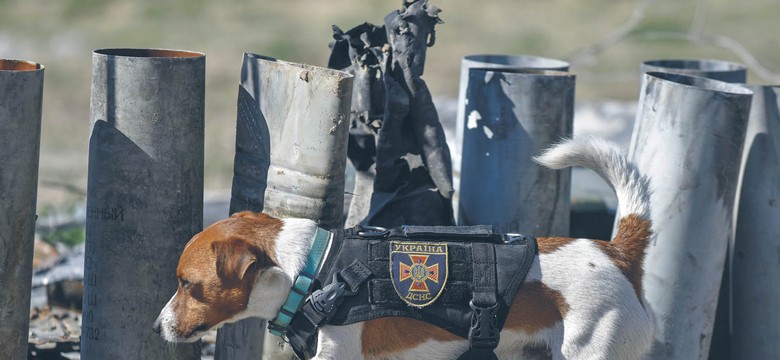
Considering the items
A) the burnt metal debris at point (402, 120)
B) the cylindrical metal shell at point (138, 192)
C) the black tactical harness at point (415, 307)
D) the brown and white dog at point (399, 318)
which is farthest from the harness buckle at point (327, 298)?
the burnt metal debris at point (402, 120)

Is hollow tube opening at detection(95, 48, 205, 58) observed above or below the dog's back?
above

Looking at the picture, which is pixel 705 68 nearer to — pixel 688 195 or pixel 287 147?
pixel 688 195

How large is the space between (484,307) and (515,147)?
203 centimetres

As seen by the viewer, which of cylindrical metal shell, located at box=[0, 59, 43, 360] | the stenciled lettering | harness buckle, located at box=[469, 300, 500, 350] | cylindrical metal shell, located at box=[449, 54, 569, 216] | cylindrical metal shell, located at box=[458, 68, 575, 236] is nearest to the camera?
harness buckle, located at box=[469, 300, 500, 350]

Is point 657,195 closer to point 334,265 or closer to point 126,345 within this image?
point 334,265

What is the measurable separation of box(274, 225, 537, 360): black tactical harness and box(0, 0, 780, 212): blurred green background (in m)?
10.9

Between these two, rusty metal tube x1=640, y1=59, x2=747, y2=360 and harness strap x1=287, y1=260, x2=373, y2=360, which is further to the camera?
rusty metal tube x1=640, y1=59, x2=747, y2=360

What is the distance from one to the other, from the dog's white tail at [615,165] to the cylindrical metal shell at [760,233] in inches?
56.8

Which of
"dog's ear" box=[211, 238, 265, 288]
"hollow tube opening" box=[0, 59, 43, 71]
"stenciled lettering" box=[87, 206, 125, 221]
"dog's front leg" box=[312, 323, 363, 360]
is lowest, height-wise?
"dog's front leg" box=[312, 323, 363, 360]

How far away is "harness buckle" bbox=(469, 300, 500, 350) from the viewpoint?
4.27 m

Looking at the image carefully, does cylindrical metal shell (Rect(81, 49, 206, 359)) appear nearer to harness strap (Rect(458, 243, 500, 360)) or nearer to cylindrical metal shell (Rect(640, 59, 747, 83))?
harness strap (Rect(458, 243, 500, 360))

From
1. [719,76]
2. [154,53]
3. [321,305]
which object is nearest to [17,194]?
[154,53]

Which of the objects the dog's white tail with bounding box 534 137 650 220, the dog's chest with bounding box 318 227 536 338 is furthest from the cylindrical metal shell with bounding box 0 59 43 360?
the dog's white tail with bounding box 534 137 650 220

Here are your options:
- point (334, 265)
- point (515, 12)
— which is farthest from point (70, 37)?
point (334, 265)
